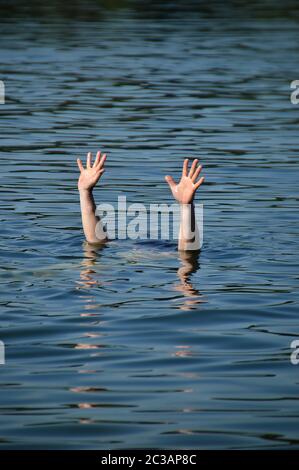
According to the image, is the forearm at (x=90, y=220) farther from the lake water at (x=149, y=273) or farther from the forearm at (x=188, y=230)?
the forearm at (x=188, y=230)

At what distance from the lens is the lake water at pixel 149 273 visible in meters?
6.99

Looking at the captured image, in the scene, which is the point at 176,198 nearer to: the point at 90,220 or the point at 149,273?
the point at 149,273

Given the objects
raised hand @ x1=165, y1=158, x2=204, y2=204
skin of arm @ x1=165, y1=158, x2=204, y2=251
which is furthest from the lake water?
raised hand @ x1=165, y1=158, x2=204, y2=204

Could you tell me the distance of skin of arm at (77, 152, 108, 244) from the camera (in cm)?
1116

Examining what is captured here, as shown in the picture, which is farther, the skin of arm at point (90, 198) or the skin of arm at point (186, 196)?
the skin of arm at point (90, 198)

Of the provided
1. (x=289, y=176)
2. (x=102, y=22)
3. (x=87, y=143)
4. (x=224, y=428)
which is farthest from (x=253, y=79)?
(x=224, y=428)

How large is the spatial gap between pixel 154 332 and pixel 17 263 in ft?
8.57

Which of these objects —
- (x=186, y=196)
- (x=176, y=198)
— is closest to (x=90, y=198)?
(x=176, y=198)

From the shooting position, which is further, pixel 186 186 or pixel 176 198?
pixel 176 198

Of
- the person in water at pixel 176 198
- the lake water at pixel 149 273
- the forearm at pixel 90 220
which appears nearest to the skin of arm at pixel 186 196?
the person in water at pixel 176 198

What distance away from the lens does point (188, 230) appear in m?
11.2

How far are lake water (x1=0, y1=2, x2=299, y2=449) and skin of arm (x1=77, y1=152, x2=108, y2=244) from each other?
0.17 m

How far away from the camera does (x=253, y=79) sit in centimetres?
2450

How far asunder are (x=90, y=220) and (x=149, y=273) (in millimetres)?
1150
